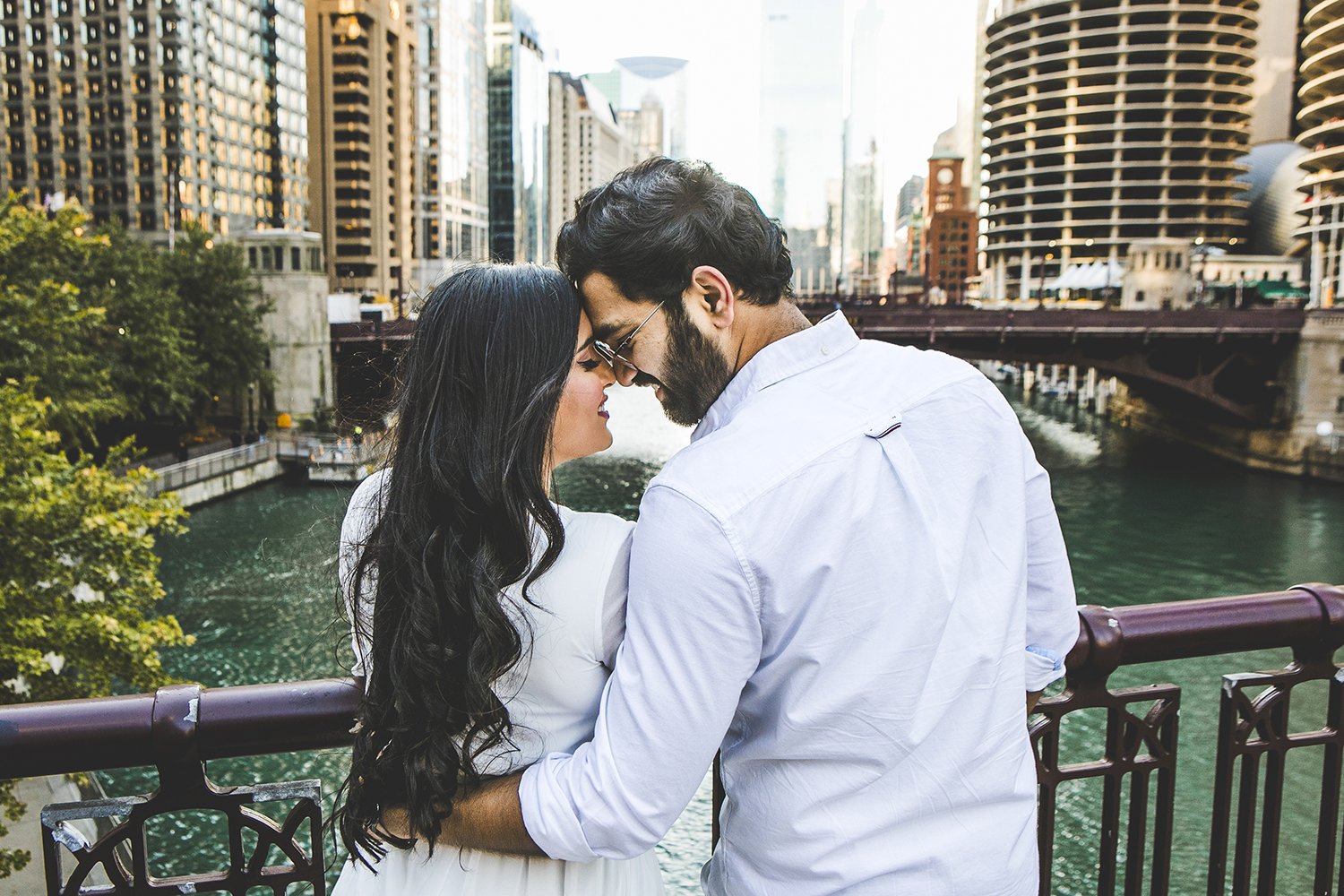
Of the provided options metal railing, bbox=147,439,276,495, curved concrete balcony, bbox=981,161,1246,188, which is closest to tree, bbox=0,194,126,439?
metal railing, bbox=147,439,276,495

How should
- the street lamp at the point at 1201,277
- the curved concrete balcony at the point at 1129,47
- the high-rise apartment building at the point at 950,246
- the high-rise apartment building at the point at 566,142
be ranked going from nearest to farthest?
the street lamp at the point at 1201,277
the curved concrete balcony at the point at 1129,47
the high-rise apartment building at the point at 950,246
the high-rise apartment building at the point at 566,142

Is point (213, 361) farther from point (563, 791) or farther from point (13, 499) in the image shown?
point (563, 791)

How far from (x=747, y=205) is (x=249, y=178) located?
90087 millimetres

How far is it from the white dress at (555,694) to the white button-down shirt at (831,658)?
0.31ft

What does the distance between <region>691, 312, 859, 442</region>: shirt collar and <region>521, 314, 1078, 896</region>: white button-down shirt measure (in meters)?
0.07

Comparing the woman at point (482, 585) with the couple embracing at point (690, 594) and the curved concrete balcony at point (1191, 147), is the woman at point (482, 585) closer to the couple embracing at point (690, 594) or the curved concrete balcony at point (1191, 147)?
the couple embracing at point (690, 594)

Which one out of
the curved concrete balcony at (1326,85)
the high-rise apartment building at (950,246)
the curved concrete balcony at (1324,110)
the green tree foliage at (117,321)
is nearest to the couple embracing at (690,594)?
the green tree foliage at (117,321)

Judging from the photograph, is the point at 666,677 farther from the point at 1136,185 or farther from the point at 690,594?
the point at 1136,185

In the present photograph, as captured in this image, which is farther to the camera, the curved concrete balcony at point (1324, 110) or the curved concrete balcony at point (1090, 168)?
the curved concrete balcony at point (1090, 168)

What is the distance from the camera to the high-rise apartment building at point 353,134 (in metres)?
98.8

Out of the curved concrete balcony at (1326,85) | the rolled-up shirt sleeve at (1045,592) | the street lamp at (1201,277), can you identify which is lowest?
the rolled-up shirt sleeve at (1045,592)

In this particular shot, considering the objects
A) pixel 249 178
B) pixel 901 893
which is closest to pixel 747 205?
pixel 901 893

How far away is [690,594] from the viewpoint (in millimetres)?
1525

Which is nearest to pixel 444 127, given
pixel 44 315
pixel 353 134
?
pixel 353 134
